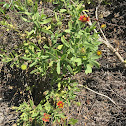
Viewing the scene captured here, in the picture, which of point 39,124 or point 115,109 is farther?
point 115,109

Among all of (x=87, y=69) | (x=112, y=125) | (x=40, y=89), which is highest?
(x=87, y=69)

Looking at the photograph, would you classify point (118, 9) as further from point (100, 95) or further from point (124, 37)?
point (100, 95)

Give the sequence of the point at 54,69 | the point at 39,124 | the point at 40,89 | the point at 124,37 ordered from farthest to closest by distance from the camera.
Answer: the point at 124,37
the point at 40,89
the point at 39,124
the point at 54,69

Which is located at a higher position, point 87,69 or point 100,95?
point 87,69

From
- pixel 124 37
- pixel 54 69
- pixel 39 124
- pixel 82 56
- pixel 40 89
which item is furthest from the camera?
pixel 124 37

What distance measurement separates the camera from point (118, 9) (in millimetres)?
2994

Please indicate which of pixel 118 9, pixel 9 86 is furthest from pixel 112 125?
pixel 118 9

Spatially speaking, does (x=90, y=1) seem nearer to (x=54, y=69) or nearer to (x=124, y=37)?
(x=124, y=37)

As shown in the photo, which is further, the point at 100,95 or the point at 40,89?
the point at 100,95

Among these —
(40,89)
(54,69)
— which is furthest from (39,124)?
(54,69)

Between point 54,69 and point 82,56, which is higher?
point 82,56

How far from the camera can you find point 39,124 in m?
2.28

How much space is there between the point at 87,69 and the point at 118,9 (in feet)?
6.36

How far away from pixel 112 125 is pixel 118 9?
232 cm
